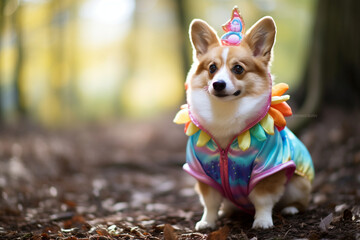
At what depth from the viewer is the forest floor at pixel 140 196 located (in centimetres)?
281

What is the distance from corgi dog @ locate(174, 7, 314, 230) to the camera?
2758mm

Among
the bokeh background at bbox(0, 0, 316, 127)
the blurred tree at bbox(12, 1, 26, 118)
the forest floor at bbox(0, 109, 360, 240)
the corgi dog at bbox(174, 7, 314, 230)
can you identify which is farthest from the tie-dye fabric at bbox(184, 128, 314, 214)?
the blurred tree at bbox(12, 1, 26, 118)

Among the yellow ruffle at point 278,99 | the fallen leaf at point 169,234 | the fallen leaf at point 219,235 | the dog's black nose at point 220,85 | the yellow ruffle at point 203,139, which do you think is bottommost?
the fallen leaf at point 219,235

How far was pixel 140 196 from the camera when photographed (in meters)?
4.80

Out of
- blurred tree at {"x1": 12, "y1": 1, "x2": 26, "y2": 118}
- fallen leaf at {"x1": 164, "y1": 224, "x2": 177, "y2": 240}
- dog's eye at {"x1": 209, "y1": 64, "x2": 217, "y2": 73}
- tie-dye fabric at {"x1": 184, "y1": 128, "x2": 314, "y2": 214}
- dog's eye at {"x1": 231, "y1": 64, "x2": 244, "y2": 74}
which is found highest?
blurred tree at {"x1": 12, "y1": 1, "x2": 26, "y2": 118}

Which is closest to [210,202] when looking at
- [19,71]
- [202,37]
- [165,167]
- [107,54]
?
[202,37]

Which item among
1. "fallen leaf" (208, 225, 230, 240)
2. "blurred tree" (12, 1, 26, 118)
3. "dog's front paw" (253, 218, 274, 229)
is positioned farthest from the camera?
"blurred tree" (12, 1, 26, 118)

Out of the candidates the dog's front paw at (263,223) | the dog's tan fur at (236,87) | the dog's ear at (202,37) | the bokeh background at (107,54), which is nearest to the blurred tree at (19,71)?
the bokeh background at (107,54)

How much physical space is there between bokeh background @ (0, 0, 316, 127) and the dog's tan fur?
26.4ft

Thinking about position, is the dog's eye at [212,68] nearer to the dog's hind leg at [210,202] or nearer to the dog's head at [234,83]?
the dog's head at [234,83]

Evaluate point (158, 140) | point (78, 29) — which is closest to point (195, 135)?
point (158, 140)

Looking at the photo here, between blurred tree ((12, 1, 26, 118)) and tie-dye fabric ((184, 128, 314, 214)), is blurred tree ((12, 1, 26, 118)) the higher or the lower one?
the higher one

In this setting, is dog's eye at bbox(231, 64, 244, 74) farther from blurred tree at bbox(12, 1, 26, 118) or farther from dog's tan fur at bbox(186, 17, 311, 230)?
blurred tree at bbox(12, 1, 26, 118)

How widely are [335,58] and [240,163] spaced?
3526 mm
